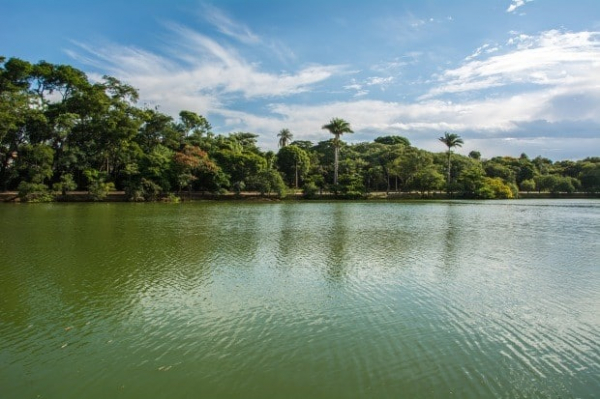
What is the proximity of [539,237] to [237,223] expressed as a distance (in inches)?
744

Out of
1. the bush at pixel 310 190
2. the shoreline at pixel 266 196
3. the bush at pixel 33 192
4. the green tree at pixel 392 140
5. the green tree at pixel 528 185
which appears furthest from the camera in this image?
the green tree at pixel 392 140

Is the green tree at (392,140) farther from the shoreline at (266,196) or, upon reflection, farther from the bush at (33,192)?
the bush at (33,192)

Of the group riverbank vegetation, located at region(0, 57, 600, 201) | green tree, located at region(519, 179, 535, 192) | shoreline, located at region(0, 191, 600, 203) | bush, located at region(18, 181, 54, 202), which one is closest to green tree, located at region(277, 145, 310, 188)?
riverbank vegetation, located at region(0, 57, 600, 201)

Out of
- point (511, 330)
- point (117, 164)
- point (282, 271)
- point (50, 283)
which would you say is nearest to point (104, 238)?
point (50, 283)

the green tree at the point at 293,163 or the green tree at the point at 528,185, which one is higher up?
the green tree at the point at 293,163

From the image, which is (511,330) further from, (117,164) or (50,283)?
(117,164)

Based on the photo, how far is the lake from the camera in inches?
232

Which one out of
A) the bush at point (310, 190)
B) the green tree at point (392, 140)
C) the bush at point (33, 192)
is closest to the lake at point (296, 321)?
the bush at point (33, 192)

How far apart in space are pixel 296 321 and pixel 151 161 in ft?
162

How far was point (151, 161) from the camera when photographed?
5291cm

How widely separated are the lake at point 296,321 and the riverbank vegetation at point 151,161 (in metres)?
36.0

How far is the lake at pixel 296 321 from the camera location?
5883mm

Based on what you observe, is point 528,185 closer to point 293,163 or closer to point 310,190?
point 310,190

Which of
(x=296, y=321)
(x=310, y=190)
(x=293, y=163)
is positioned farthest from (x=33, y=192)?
(x=296, y=321)
